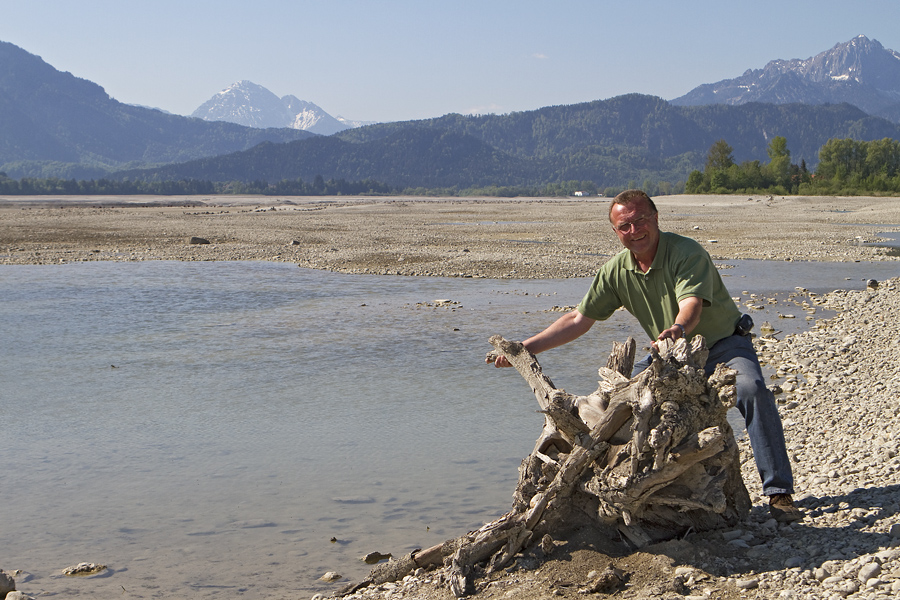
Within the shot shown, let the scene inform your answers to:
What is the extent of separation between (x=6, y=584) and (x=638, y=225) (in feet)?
15.6

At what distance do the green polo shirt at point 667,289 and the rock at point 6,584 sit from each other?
4.28 m

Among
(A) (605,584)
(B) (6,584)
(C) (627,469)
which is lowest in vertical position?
(B) (6,584)

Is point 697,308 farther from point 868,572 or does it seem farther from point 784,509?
point 868,572

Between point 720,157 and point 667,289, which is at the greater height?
point 720,157

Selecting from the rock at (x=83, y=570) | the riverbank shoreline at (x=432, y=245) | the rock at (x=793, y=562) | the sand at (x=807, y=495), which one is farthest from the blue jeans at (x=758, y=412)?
the riverbank shoreline at (x=432, y=245)

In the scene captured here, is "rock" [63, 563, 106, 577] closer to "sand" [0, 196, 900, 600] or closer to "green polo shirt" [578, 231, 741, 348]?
"sand" [0, 196, 900, 600]

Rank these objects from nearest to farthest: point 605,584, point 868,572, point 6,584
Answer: point 868,572 → point 605,584 → point 6,584

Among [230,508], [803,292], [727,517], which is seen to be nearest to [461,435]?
[230,508]

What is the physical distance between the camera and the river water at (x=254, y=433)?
20.8ft

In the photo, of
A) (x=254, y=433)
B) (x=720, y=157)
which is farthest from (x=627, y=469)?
(x=720, y=157)

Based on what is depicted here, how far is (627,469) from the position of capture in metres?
4.80

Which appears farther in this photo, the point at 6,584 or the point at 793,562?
the point at 6,584

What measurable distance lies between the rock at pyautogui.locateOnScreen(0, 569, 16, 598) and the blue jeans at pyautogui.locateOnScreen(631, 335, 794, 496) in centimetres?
482

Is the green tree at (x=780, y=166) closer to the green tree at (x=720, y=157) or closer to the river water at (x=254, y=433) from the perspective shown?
the green tree at (x=720, y=157)
